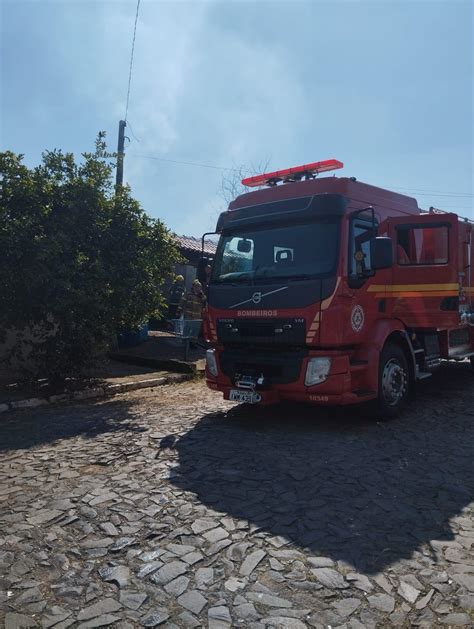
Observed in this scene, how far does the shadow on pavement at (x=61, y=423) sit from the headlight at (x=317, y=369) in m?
2.29

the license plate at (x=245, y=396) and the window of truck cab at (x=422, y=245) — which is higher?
the window of truck cab at (x=422, y=245)

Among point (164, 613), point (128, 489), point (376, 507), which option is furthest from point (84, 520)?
point (376, 507)

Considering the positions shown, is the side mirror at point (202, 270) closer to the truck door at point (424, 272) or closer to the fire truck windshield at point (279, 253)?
the fire truck windshield at point (279, 253)

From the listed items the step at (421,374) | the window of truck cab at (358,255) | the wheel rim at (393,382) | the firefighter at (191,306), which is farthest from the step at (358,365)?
the firefighter at (191,306)

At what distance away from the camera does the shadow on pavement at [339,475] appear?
3.64 meters

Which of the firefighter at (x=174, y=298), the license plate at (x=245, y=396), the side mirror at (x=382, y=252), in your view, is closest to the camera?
the side mirror at (x=382, y=252)

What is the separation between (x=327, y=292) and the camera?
584cm

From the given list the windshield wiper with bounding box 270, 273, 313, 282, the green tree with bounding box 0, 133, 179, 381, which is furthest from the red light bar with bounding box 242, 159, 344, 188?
the green tree with bounding box 0, 133, 179, 381

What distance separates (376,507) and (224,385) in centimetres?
311

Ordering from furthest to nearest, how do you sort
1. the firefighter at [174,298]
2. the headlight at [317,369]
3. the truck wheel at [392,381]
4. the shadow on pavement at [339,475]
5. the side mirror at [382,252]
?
1. the firefighter at [174,298]
2. the truck wheel at [392,381]
3. the side mirror at [382,252]
4. the headlight at [317,369]
5. the shadow on pavement at [339,475]

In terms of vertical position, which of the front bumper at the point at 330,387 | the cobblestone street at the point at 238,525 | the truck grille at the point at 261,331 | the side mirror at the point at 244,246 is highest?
the side mirror at the point at 244,246

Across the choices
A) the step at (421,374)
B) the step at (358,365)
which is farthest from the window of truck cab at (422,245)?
the step at (358,365)

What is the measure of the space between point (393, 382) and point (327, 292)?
183 centimetres

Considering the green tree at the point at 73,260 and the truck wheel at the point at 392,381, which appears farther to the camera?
the green tree at the point at 73,260
